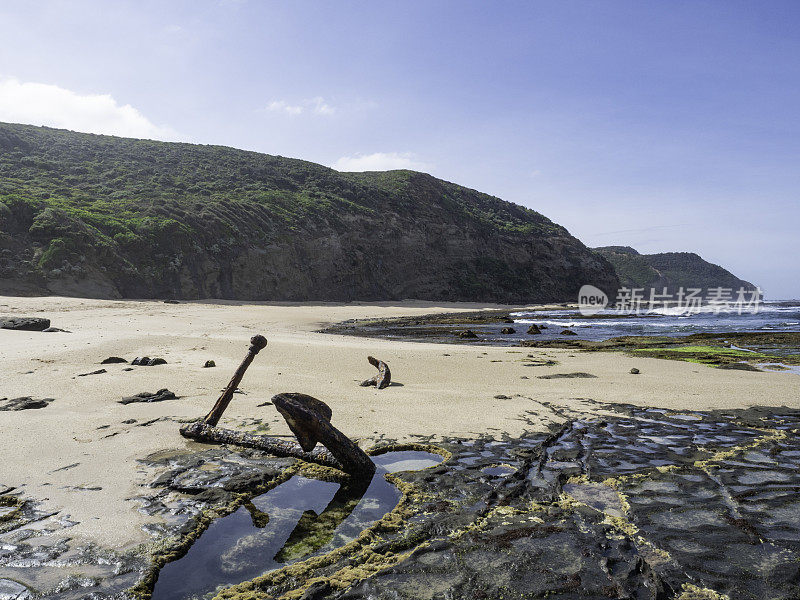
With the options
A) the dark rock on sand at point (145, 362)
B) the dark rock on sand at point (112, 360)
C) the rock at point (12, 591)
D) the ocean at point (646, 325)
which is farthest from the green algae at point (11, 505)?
the ocean at point (646, 325)

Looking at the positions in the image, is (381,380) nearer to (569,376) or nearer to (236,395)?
(236,395)

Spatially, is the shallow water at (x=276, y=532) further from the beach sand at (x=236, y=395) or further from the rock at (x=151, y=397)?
the rock at (x=151, y=397)

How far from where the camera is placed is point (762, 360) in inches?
561

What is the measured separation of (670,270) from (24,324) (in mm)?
170108

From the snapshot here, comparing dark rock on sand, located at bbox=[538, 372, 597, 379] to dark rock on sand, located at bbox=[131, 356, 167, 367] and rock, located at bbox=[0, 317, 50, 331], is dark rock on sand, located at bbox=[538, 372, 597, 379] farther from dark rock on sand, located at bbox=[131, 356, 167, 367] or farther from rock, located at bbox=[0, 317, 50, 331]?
rock, located at bbox=[0, 317, 50, 331]

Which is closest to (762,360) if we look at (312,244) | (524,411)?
(524,411)

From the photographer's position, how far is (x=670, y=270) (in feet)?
491

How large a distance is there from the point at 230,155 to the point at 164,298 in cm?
4133

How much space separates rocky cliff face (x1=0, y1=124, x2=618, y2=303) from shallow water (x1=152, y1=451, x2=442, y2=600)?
31.8 meters

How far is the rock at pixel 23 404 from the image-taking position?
20.4ft

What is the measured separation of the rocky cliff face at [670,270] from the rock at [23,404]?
139 meters

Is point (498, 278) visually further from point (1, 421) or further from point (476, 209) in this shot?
point (1, 421)

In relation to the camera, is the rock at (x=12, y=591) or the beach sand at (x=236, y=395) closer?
the rock at (x=12, y=591)

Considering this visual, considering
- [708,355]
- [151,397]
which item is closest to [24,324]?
[151,397]
